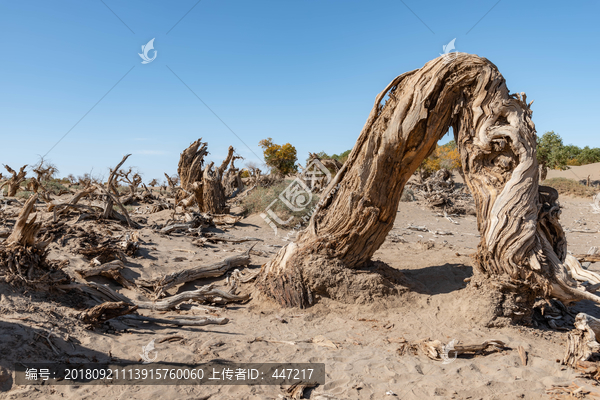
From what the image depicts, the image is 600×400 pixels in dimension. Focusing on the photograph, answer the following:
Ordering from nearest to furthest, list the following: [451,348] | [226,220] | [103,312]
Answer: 1. [451,348]
2. [103,312]
3. [226,220]

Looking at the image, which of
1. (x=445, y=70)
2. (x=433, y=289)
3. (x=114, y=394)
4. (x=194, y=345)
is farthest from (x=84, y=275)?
(x=445, y=70)

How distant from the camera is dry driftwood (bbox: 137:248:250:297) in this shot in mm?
5520

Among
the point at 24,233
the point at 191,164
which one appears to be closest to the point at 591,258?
the point at 24,233

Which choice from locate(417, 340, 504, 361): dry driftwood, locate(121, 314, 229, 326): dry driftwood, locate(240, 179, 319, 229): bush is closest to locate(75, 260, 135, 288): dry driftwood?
locate(121, 314, 229, 326): dry driftwood

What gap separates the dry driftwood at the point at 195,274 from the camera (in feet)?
18.1

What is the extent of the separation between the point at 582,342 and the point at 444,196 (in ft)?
40.6

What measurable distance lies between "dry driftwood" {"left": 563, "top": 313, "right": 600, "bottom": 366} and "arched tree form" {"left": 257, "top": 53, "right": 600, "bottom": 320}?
0.49 metres

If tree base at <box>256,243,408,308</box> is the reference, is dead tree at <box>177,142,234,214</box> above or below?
above

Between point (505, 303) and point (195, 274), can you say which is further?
point (195, 274)

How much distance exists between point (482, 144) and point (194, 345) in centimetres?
385

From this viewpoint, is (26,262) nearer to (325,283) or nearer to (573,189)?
(325,283)

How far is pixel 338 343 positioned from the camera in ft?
12.7

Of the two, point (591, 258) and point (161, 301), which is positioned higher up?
point (591, 258)

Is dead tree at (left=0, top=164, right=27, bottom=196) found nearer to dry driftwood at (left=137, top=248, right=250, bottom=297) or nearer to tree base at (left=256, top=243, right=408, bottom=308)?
dry driftwood at (left=137, top=248, right=250, bottom=297)
